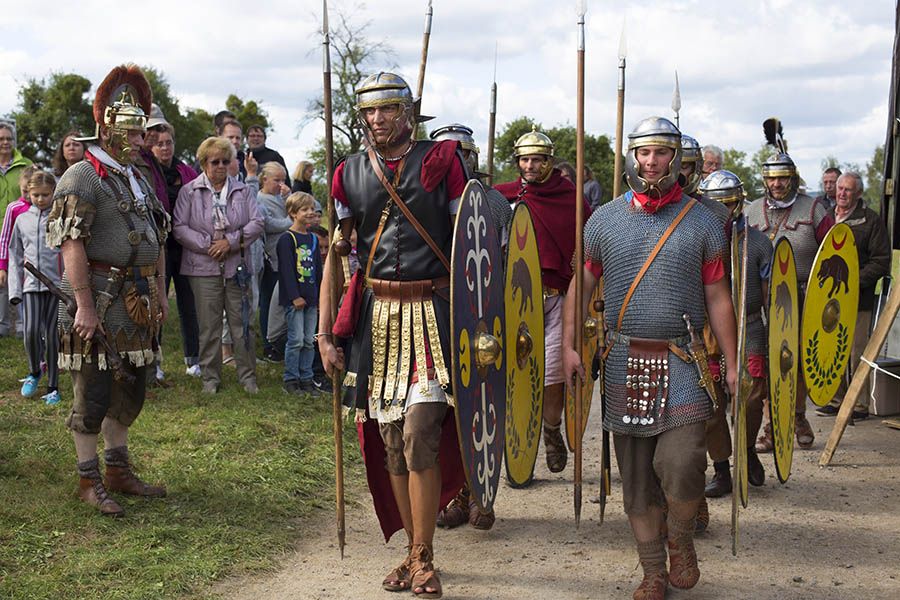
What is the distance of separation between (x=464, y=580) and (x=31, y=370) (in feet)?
13.4

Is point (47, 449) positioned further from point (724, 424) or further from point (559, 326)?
point (724, 424)

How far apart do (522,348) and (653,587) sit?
1.08 m

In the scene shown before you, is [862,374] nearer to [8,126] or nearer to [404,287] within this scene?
[404,287]

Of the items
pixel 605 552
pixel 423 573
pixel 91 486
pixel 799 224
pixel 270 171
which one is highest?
pixel 270 171

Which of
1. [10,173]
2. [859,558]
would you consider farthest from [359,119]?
[10,173]

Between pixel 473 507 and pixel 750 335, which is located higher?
pixel 750 335

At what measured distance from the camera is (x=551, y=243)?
6074mm

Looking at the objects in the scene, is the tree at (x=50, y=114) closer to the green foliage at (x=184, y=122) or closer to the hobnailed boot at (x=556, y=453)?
the green foliage at (x=184, y=122)

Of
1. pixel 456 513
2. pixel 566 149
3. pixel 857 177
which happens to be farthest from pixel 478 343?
pixel 566 149

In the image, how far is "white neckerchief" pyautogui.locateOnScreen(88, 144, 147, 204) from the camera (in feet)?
16.3

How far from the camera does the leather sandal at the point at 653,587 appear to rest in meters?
4.09

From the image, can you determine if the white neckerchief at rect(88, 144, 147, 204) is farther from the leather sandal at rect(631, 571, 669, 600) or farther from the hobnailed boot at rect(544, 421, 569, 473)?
the leather sandal at rect(631, 571, 669, 600)

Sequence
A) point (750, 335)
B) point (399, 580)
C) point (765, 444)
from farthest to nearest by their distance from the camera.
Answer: point (765, 444) → point (750, 335) → point (399, 580)

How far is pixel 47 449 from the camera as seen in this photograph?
5.87 meters
